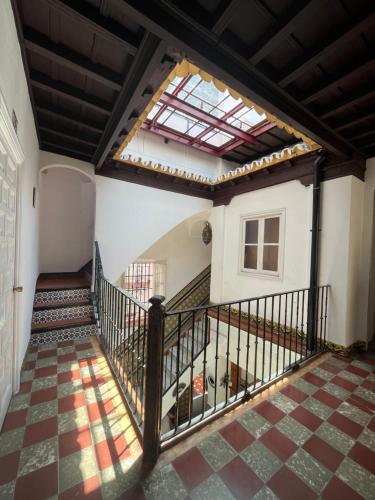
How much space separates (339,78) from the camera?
1.71 m

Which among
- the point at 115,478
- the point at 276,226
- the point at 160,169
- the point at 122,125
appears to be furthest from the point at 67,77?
the point at 276,226

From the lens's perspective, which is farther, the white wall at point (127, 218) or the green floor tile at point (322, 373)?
the white wall at point (127, 218)

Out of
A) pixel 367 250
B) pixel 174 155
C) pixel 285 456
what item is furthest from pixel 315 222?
pixel 174 155

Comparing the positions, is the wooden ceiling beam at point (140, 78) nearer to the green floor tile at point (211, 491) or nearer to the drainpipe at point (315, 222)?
the drainpipe at point (315, 222)

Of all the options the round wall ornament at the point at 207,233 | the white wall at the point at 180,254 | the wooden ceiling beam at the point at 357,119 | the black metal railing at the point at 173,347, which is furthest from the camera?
the white wall at the point at 180,254

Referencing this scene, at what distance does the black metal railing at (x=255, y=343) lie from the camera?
1.78 metres

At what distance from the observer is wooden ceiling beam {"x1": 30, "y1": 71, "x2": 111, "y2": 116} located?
1852 mm

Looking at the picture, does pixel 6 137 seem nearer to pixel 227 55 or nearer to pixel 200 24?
pixel 200 24

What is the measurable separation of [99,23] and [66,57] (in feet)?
1.43

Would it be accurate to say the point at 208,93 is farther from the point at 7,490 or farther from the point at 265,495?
the point at 7,490

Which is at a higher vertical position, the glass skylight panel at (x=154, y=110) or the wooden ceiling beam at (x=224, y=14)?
the glass skylight panel at (x=154, y=110)

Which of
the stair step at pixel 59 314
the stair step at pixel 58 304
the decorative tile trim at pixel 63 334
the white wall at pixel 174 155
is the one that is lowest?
the decorative tile trim at pixel 63 334

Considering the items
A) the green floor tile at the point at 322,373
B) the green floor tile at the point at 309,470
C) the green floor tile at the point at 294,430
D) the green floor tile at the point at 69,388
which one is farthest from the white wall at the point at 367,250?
the green floor tile at the point at 69,388

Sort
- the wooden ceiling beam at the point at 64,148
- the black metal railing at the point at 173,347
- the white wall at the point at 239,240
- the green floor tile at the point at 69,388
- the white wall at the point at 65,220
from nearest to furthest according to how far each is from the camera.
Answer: the black metal railing at the point at 173,347, the green floor tile at the point at 69,388, the wooden ceiling beam at the point at 64,148, the white wall at the point at 239,240, the white wall at the point at 65,220
